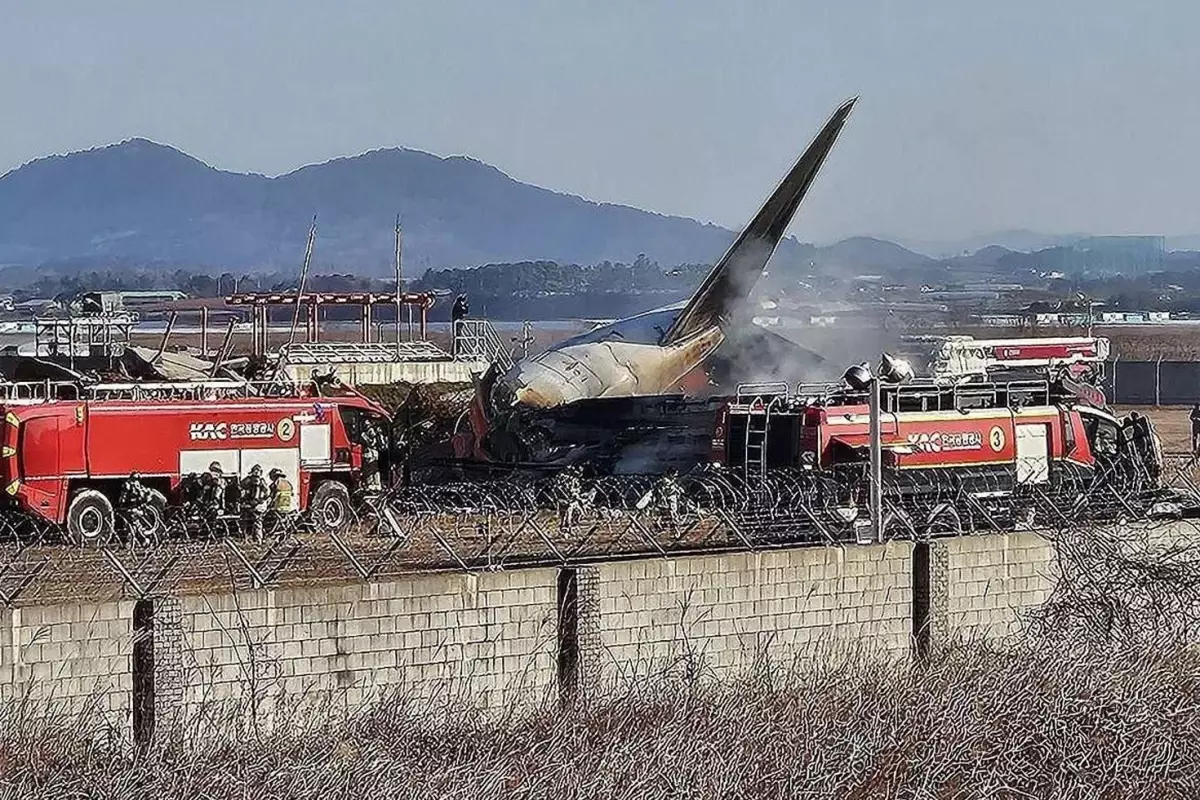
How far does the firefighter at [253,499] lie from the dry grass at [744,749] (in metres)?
12.8

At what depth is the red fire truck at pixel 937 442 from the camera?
34.1m

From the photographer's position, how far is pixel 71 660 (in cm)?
1927

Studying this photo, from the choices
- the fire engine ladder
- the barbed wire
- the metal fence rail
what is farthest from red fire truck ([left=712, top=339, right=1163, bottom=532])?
the metal fence rail

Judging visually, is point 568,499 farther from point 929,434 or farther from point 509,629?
point 509,629

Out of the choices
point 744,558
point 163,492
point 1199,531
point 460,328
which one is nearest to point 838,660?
point 744,558

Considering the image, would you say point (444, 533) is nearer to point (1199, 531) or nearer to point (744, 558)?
point (744, 558)

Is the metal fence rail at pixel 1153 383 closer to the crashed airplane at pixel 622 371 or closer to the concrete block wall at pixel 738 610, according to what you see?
the crashed airplane at pixel 622 371

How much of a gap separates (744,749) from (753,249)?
3621cm

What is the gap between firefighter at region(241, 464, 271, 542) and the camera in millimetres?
33156

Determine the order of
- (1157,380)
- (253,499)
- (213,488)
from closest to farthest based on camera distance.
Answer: (213,488), (253,499), (1157,380)

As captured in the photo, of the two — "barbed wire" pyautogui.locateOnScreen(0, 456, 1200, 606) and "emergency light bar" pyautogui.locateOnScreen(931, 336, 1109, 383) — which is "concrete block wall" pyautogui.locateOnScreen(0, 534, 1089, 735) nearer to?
"barbed wire" pyautogui.locateOnScreen(0, 456, 1200, 606)

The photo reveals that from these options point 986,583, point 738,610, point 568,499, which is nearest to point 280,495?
point 568,499

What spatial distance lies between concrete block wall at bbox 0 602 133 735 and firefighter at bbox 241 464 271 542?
13.1m

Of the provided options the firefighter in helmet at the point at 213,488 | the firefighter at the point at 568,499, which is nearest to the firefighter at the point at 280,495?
the firefighter in helmet at the point at 213,488
